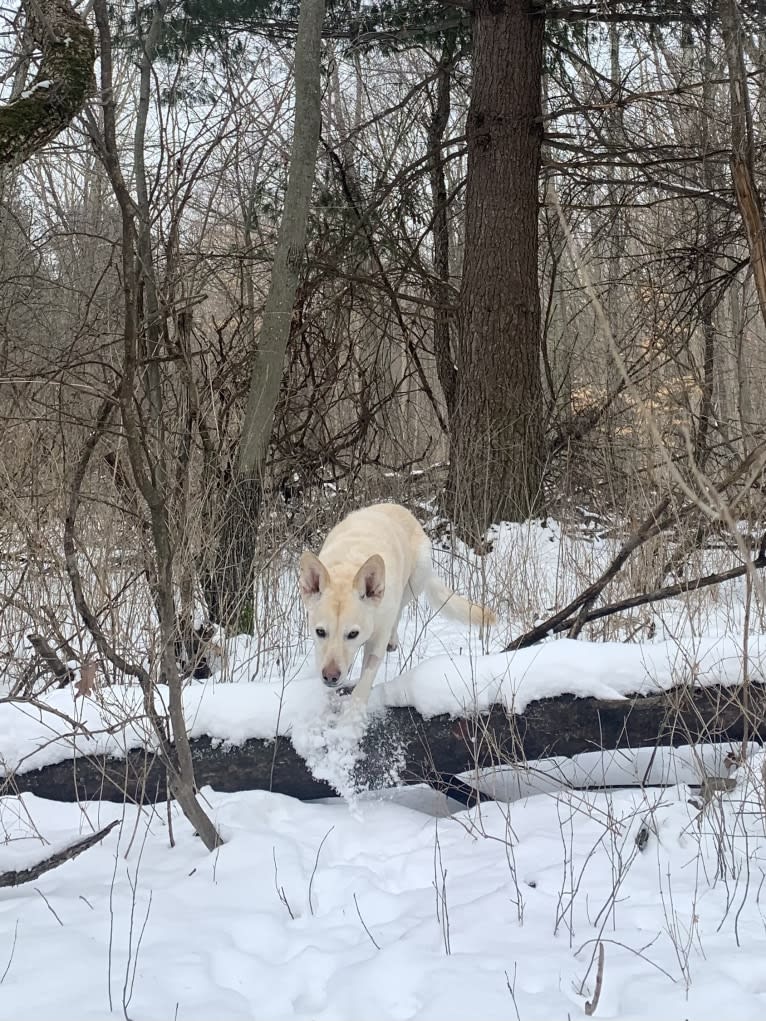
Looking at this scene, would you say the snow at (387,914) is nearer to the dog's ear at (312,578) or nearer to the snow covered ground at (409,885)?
the snow covered ground at (409,885)

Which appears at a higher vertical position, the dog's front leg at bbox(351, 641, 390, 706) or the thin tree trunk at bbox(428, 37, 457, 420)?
the thin tree trunk at bbox(428, 37, 457, 420)

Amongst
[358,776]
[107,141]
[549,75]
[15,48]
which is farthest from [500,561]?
[549,75]

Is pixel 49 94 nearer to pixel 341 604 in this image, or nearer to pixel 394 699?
pixel 341 604

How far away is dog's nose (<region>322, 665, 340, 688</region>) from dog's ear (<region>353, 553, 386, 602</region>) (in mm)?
476

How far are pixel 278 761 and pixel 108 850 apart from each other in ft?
2.27

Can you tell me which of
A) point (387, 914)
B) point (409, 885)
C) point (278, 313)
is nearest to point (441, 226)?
point (278, 313)

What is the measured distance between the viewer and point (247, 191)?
820cm

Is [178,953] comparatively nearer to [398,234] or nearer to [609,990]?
[609,990]

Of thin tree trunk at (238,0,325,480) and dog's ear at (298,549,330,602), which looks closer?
dog's ear at (298,549,330,602)

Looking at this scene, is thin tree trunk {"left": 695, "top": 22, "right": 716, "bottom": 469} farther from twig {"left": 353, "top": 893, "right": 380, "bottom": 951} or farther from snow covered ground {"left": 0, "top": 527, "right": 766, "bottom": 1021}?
twig {"left": 353, "top": 893, "right": 380, "bottom": 951}

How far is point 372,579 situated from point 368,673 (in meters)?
0.44

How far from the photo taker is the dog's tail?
461cm

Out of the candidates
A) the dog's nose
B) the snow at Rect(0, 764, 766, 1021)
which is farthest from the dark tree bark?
the snow at Rect(0, 764, 766, 1021)

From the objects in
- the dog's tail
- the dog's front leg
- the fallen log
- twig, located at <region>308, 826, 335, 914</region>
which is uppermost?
the dog's tail
